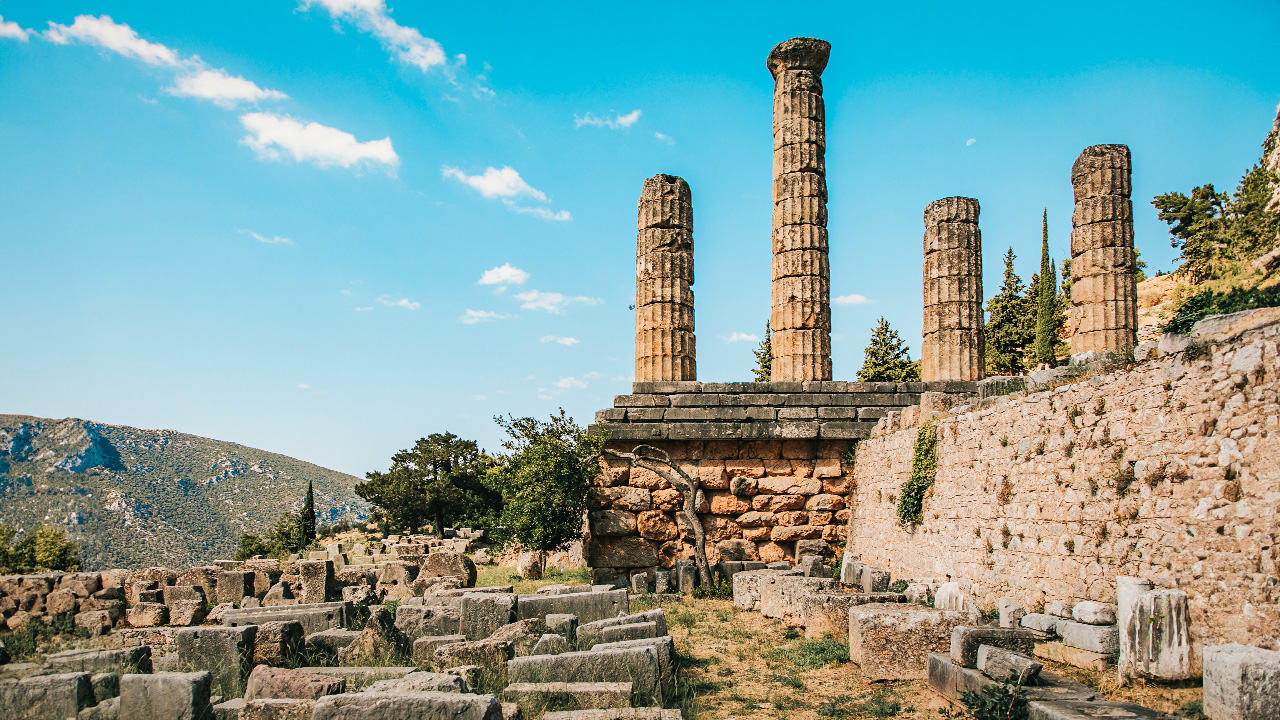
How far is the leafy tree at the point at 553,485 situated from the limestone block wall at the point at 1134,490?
5.98m

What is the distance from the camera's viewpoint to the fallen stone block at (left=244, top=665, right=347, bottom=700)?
18.8ft

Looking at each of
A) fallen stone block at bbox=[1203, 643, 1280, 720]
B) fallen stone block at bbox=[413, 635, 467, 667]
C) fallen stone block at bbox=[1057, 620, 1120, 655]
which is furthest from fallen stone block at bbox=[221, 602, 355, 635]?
fallen stone block at bbox=[1203, 643, 1280, 720]

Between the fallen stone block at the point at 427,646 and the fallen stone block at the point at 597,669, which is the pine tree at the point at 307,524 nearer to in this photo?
the fallen stone block at the point at 427,646

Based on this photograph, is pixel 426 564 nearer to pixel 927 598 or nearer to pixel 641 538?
pixel 641 538

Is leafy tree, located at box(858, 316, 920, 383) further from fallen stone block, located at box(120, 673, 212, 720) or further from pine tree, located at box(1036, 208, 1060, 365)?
fallen stone block, located at box(120, 673, 212, 720)

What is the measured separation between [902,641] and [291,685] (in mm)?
5082

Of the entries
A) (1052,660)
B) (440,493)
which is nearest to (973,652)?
(1052,660)

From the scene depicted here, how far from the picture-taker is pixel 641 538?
1377 centimetres

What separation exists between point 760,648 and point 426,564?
7582mm

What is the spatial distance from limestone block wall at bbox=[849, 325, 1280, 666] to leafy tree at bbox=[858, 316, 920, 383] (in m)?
20.2

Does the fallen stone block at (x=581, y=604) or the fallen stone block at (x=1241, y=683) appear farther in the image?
the fallen stone block at (x=581, y=604)

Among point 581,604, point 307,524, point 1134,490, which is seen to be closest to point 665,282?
point 581,604

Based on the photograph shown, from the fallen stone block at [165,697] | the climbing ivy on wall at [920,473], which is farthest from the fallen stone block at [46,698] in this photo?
the climbing ivy on wall at [920,473]

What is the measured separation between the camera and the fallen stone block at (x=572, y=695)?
18.8 feet
